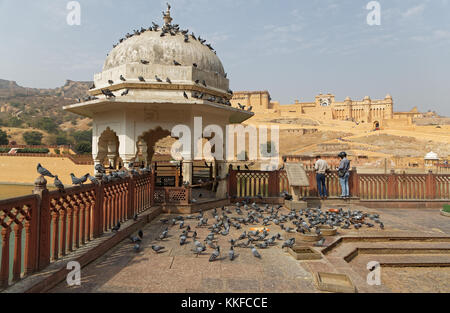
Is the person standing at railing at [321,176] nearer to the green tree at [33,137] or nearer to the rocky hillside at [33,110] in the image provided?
the green tree at [33,137]

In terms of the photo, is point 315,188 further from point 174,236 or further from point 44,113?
point 44,113

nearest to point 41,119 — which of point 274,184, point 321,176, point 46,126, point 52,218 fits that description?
point 46,126

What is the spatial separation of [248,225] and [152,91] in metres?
4.68

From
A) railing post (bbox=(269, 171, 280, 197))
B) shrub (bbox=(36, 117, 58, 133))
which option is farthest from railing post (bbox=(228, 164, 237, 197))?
shrub (bbox=(36, 117, 58, 133))

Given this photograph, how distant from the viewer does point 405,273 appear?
4395 millimetres

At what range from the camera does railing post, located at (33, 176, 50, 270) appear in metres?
3.20

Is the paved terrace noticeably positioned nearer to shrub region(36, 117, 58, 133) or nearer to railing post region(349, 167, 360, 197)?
railing post region(349, 167, 360, 197)

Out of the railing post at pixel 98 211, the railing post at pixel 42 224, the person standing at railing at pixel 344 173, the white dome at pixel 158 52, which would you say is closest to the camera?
the railing post at pixel 42 224

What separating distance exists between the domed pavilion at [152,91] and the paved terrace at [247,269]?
3.45 meters

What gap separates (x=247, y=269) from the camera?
3.92 m

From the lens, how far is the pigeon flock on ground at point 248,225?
15.4ft

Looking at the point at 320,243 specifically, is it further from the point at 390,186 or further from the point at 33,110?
the point at 33,110

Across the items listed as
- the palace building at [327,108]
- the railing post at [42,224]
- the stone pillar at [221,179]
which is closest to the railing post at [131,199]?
the railing post at [42,224]

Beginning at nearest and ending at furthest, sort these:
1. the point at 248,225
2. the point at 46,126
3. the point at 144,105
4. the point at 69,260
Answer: the point at 69,260
the point at 248,225
the point at 144,105
the point at 46,126
